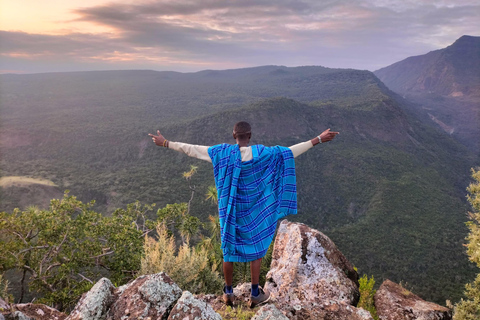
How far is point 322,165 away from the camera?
2462 inches

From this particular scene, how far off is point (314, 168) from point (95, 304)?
198ft

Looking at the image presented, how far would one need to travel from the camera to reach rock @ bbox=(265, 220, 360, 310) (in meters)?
5.64

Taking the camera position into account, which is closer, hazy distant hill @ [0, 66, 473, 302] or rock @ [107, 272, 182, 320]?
rock @ [107, 272, 182, 320]

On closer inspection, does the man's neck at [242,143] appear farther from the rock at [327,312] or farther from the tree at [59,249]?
the tree at [59,249]

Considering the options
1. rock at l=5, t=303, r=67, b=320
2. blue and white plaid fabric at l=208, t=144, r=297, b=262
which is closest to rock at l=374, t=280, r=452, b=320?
blue and white plaid fabric at l=208, t=144, r=297, b=262

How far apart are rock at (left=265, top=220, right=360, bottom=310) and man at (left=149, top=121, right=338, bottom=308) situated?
2.03 m

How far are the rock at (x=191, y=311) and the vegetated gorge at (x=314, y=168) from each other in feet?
107

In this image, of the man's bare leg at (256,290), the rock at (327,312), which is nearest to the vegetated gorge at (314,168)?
the rock at (327,312)

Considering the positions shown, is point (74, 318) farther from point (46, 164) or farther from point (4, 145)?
point (4, 145)

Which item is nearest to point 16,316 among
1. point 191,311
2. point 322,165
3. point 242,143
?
point 191,311

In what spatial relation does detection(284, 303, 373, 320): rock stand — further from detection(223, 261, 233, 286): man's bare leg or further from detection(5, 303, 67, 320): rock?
detection(5, 303, 67, 320): rock

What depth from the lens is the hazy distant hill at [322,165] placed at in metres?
36.8

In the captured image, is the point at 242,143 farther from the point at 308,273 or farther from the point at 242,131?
the point at 308,273

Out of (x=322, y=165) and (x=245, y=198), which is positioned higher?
(x=245, y=198)
